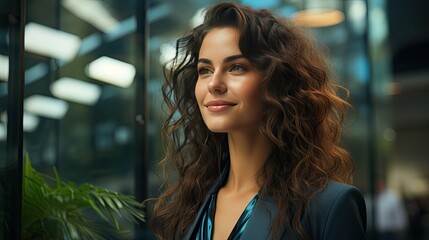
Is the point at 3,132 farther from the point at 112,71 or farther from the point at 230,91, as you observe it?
A: the point at 112,71

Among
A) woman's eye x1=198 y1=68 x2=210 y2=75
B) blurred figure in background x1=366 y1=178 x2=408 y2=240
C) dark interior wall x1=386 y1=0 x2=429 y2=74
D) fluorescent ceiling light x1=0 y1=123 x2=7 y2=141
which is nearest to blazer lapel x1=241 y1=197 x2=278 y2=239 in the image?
woman's eye x1=198 y1=68 x2=210 y2=75

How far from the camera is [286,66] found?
200 cm

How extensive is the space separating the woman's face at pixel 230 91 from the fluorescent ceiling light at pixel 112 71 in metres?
1.38

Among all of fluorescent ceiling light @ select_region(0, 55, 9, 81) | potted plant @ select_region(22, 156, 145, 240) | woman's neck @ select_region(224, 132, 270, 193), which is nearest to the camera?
woman's neck @ select_region(224, 132, 270, 193)

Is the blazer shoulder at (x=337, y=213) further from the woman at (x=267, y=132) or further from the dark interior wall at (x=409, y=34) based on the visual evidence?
the dark interior wall at (x=409, y=34)

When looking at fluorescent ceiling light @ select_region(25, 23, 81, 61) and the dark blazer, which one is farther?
fluorescent ceiling light @ select_region(25, 23, 81, 61)

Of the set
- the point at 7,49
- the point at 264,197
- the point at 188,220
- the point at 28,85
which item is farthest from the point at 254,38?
the point at 28,85

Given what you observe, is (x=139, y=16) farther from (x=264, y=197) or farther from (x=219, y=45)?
(x=264, y=197)

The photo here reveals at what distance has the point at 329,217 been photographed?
1.76 metres

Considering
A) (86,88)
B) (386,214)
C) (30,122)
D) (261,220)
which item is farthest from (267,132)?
(386,214)

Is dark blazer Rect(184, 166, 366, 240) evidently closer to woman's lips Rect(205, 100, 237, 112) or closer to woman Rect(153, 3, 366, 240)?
woman Rect(153, 3, 366, 240)

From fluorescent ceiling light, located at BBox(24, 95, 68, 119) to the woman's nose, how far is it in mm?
1303

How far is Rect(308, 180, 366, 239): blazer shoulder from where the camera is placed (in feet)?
5.70

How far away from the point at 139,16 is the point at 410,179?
1536 cm
